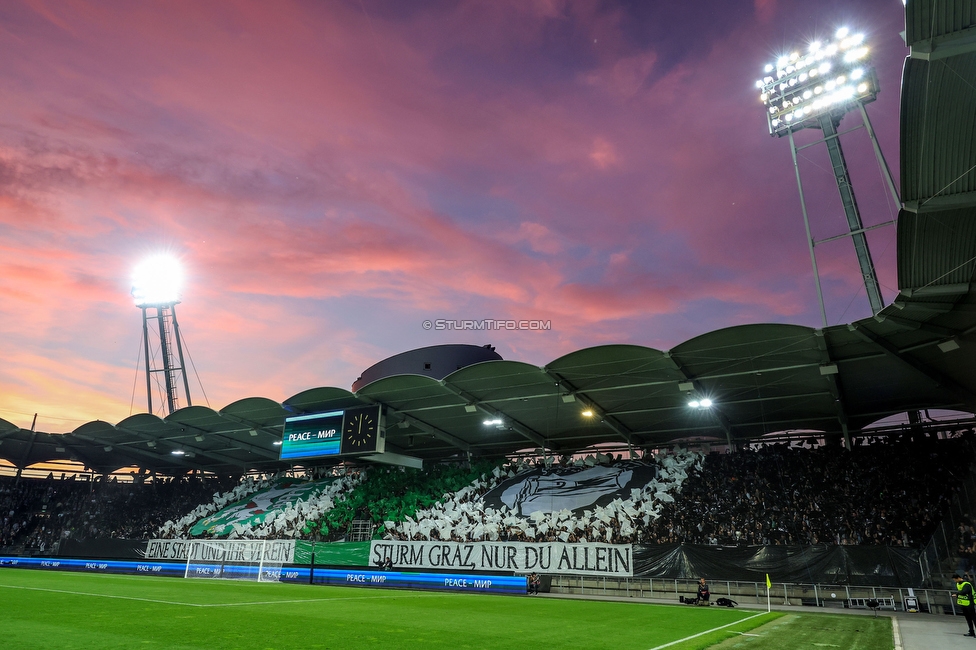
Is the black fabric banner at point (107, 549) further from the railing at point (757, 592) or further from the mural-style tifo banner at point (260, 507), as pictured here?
the railing at point (757, 592)

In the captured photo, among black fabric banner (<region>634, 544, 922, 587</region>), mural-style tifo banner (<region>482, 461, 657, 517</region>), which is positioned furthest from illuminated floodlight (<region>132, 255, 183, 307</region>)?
black fabric banner (<region>634, 544, 922, 587</region>)

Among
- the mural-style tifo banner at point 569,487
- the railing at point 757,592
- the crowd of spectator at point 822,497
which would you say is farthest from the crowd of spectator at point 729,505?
the railing at point 757,592

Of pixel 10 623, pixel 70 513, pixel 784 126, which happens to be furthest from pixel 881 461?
pixel 70 513

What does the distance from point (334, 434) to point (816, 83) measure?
32110 millimetres

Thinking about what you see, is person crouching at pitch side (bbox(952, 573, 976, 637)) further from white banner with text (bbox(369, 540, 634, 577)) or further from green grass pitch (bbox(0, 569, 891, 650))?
white banner with text (bbox(369, 540, 634, 577))

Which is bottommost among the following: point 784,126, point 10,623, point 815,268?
point 10,623

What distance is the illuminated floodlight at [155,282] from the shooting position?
4978 cm

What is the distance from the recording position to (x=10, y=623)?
370 inches

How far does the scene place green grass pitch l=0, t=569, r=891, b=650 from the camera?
860 centimetres

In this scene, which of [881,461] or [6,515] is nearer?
[881,461]

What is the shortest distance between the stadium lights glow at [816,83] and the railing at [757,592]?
72.4 feet

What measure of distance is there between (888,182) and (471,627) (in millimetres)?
24059

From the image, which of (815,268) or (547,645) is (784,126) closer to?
(815,268)

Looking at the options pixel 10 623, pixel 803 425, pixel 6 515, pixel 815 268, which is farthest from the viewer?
pixel 6 515
